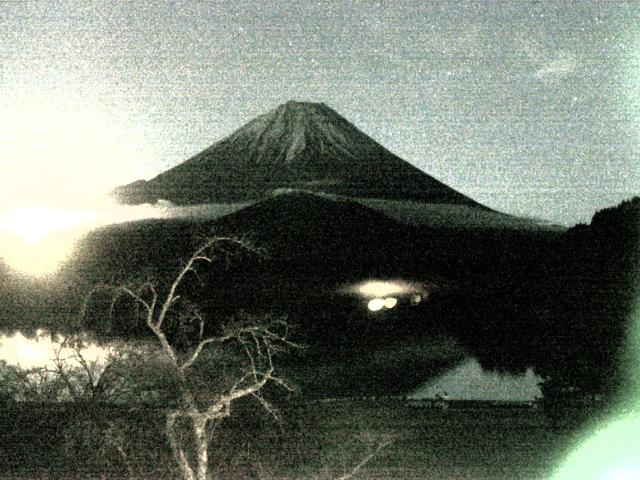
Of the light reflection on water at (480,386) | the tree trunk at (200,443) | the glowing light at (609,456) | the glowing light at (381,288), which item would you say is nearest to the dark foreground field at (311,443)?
the glowing light at (609,456)

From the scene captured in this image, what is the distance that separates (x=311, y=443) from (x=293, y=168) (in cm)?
10329

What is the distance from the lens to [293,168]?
11481cm

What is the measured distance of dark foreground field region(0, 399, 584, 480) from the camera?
11680 millimetres

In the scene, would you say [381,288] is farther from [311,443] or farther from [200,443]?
[200,443]

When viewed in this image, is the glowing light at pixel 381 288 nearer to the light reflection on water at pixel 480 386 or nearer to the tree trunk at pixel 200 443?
the light reflection on water at pixel 480 386

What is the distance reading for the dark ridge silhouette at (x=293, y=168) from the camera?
110 metres

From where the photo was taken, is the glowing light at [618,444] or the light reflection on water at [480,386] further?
the light reflection on water at [480,386]

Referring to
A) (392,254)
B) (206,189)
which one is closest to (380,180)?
(206,189)

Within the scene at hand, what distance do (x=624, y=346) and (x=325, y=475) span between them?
25.2 feet

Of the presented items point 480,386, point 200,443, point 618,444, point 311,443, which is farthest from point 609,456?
point 480,386

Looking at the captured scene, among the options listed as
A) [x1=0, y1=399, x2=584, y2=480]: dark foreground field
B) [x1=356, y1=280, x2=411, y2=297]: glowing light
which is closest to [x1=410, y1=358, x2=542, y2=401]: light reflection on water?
[x1=0, y1=399, x2=584, y2=480]: dark foreground field

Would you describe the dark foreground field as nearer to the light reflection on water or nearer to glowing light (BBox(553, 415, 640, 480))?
glowing light (BBox(553, 415, 640, 480))

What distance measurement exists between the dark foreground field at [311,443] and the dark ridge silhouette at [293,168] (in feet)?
290

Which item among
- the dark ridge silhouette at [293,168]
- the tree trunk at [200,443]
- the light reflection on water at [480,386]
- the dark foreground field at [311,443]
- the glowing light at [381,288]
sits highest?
the dark ridge silhouette at [293,168]
